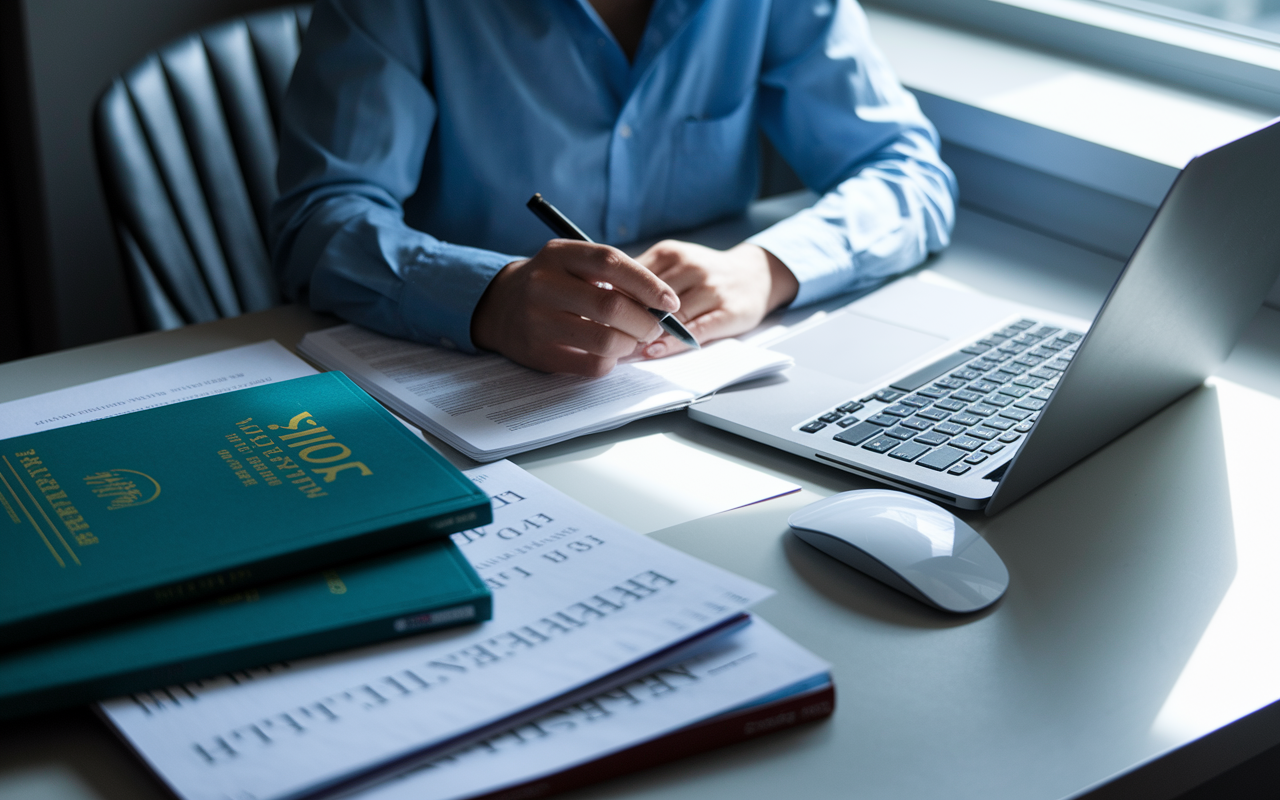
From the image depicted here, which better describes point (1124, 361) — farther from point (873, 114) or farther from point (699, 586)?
point (873, 114)

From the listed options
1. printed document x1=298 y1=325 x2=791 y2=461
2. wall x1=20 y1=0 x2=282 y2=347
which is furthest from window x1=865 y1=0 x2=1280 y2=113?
wall x1=20 y1=0 x2=282 y2=347

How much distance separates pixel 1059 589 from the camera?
67 centimetres

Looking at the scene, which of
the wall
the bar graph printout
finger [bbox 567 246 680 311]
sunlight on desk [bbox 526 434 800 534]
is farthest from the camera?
the wall

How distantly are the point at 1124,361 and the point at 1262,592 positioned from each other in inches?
7.1

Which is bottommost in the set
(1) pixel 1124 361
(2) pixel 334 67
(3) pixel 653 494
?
(3) pixel 653 494

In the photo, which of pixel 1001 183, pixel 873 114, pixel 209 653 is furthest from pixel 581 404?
pixel 1001 183

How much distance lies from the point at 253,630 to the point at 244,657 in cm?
1

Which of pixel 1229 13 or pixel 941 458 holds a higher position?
pixel 1229 13

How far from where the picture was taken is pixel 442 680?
540 mm

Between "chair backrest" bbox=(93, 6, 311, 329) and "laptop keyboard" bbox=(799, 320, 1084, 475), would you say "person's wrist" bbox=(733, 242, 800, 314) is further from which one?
"chair backrest" bbox=(93, 6, 311, 329)

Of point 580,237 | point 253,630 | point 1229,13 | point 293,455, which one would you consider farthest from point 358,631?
point 1229,13

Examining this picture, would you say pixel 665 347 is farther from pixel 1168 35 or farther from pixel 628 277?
pixel 1168 35

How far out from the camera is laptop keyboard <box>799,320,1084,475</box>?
2.64ft

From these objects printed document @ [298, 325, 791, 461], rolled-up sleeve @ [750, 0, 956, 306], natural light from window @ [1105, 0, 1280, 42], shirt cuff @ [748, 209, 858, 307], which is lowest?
printed document @ [298, 325, 791, 461]
